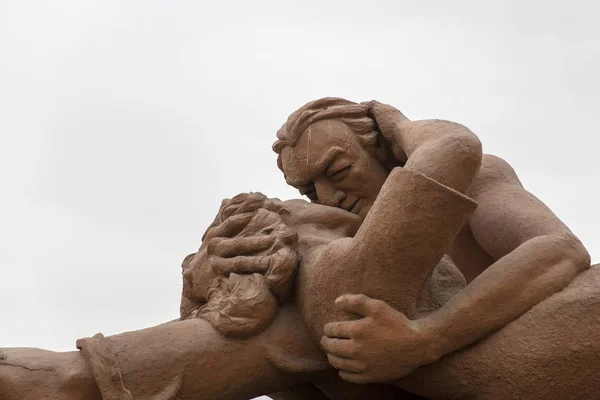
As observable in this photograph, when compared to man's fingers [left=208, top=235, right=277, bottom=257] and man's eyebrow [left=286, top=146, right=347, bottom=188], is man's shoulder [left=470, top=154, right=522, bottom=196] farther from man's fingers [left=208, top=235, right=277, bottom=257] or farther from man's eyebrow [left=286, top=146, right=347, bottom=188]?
man's fingers [left=208, top=235, right=277, bottom=257]

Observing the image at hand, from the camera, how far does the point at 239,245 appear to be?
347 cm

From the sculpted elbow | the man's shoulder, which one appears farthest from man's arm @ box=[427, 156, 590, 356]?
the man's shoulder

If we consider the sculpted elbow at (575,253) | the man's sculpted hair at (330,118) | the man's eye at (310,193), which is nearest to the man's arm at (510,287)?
the sculpted elbow at (575,253)

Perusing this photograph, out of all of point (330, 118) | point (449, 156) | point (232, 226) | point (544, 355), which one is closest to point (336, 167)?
point (330, 118)

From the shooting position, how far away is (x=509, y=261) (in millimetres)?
3133

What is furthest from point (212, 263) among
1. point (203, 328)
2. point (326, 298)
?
point (326, 298)

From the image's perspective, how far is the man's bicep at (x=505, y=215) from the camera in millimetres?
3385

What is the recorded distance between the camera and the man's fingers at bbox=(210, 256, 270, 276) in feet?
11.1

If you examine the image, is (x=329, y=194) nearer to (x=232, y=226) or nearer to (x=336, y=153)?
(x=336, y=153)

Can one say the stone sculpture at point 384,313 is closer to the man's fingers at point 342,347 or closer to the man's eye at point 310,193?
the man's fingers at point 342,347

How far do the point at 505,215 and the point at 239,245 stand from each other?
102 cm

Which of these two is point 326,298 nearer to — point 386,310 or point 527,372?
point 386,310

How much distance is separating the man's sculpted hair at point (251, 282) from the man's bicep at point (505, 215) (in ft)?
2.48

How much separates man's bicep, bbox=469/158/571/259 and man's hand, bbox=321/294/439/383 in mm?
602
